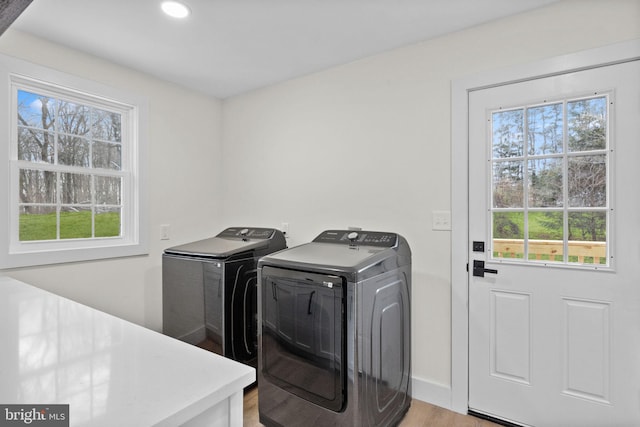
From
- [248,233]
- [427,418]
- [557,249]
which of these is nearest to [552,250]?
[557,249]

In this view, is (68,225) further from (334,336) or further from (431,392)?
(431,392)

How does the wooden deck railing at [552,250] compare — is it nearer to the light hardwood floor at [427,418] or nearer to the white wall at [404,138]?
the white wall at [404,138]

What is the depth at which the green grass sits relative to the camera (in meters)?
2.17

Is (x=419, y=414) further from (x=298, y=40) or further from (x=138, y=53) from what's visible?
(x=138, y=53)

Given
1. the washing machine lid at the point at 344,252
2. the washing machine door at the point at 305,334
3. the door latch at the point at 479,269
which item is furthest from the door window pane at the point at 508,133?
the washing machine door at the point at 305,334

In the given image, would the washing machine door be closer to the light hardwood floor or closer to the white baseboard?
the light hardwood floor

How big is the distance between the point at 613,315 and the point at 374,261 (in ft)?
4.16

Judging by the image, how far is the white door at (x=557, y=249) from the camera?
1678 millimetres

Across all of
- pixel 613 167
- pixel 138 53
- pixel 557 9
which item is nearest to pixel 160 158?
pixel 138 53

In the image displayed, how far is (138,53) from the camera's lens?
239cm

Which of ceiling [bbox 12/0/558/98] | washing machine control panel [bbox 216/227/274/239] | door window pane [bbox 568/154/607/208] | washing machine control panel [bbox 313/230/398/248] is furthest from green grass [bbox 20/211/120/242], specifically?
door window pane [bbox 568/154/607/208]

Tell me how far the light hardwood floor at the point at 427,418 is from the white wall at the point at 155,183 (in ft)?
4.15

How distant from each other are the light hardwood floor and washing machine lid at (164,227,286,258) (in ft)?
3.32

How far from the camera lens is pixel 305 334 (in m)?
1.74
